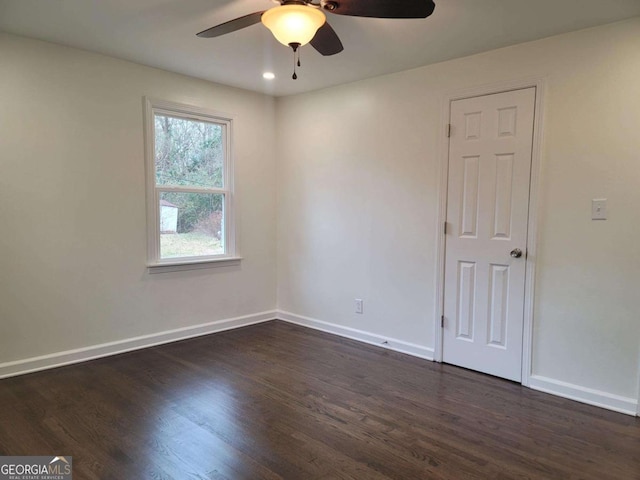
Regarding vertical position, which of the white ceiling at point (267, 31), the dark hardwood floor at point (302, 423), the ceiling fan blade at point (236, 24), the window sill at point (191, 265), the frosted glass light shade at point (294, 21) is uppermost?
the white ceiling at point (267, 31)

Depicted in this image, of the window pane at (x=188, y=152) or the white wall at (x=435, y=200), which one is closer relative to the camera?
the white wall at (x=435, y=200)

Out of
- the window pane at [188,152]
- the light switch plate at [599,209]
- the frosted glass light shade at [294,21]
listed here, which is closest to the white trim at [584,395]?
the light switch plate at [599,209]

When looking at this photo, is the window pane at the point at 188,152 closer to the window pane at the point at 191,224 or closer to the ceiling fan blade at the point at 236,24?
the window pane at the point at 191,224

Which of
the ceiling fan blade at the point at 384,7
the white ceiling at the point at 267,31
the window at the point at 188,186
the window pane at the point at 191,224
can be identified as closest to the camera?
the ceiling fan blade at the point at 384,7

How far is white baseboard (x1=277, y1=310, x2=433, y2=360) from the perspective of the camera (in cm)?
350

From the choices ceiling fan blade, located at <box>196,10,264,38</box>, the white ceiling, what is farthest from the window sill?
ceiling fan blade, located at <box>196,10,264,38</box>

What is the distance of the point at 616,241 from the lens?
2568mm

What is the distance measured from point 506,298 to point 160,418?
2432 millimetres

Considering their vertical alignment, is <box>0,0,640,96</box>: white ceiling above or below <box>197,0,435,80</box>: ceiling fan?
above

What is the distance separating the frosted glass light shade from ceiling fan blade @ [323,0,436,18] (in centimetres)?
8

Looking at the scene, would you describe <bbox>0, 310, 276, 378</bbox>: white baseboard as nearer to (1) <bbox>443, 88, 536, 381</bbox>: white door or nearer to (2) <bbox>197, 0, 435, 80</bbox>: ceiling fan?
(1) <bbox>443, 88, 536, 381</bbox>: white door

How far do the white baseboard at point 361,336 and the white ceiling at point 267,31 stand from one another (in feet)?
7.59

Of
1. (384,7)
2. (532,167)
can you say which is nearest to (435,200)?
(532,167)

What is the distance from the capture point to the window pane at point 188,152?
12.1 feet
